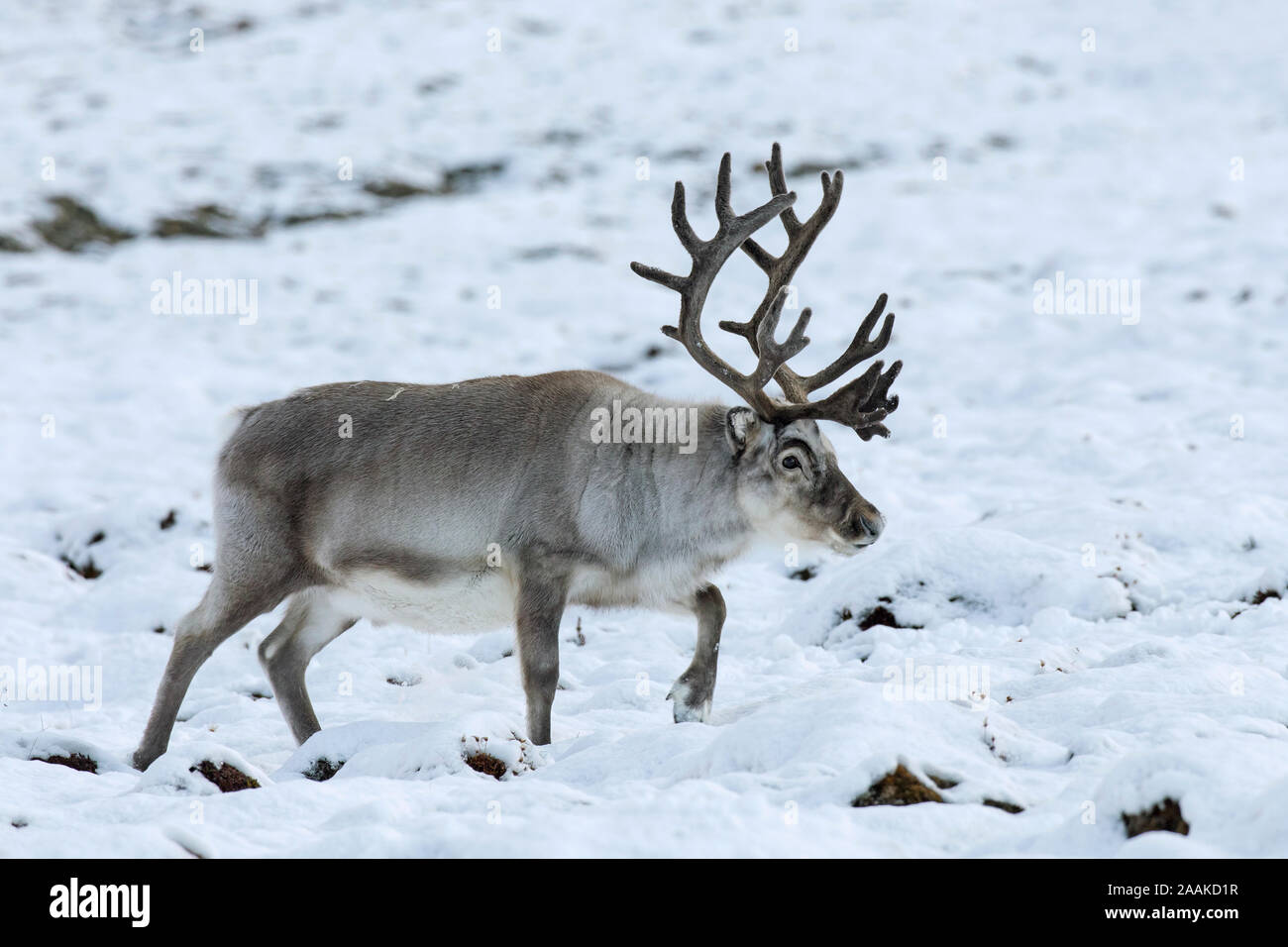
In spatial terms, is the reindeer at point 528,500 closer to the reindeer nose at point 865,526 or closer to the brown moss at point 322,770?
the reindeer nose at point 865,526

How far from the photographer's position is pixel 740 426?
251 inches

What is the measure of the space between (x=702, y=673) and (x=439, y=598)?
Answer: 129cm

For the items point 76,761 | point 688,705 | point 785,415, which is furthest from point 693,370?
point 76,761

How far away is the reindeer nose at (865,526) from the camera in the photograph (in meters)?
6.24

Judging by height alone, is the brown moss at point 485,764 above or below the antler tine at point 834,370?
below

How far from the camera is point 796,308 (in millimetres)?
14398

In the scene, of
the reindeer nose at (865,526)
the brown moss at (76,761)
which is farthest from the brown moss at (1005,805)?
the brown moss at (76,761)

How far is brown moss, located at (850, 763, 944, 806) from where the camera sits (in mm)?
4320

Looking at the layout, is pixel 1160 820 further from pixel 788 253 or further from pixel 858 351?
pixel 788 253

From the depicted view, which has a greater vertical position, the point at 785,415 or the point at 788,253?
the point at 788,253

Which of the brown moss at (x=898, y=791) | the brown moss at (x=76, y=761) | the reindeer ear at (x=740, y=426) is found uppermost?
the reindeer ear at (x=740, y=426)

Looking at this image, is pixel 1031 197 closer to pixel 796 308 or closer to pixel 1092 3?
pixel 796 308
